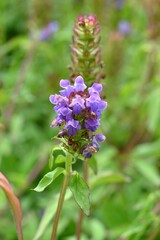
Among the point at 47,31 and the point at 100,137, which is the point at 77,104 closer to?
the point at 100,137

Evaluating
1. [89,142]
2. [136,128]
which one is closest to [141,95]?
[136,128]

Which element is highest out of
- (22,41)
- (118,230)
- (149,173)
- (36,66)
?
(36,66)

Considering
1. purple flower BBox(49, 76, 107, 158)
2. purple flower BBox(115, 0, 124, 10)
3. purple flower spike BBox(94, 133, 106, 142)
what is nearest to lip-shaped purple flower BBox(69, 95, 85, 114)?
purple flower BBox(49, 76, 107, 158)

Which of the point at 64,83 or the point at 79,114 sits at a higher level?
the point at 64,83

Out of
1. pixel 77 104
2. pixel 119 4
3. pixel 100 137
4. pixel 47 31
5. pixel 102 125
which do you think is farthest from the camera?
pixel 119 4

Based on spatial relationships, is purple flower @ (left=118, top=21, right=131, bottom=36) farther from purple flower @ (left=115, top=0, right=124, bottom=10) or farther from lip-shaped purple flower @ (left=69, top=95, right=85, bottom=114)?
lip-shaped purple flower @ (left=69, top=95, right=85, bottom=114)

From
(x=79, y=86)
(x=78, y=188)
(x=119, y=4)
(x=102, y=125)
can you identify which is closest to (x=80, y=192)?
(x=78, y=188)

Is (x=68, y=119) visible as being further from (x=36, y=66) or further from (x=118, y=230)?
(x=36, y=66)
